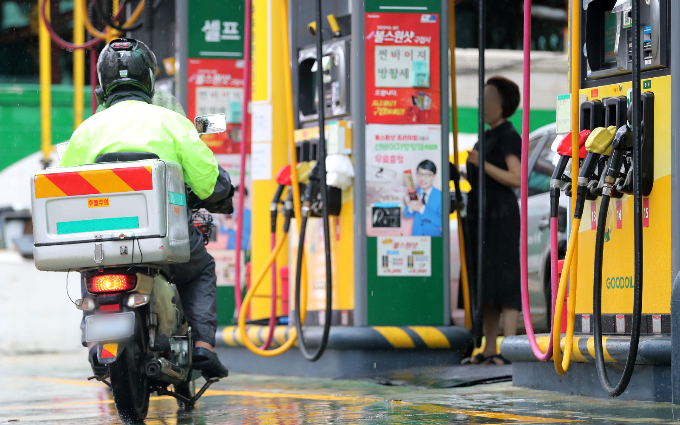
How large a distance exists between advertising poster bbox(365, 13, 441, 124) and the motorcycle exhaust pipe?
8.43ft

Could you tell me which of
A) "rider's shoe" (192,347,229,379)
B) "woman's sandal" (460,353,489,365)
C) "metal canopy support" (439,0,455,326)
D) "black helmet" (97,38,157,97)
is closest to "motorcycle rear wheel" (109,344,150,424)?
"rider's shoe" (192,347,229,379)

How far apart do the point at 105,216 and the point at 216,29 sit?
4.88 metres

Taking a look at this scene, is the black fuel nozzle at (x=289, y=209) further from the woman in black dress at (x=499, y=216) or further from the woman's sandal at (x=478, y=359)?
the woman's sandal at (x=478, y=359)

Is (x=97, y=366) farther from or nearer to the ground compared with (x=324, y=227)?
nearer to the ground

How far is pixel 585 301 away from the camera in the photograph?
5551mm

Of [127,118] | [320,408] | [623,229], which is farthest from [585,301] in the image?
[127,118]

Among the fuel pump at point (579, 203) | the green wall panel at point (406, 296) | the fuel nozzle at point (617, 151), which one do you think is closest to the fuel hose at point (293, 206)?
the green wall panel at point (406, 296)

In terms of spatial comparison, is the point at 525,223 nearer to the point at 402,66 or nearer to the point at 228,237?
the point at 402,66

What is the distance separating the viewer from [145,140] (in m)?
5.02

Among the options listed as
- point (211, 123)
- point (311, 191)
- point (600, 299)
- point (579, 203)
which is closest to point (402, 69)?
point (311, 191)

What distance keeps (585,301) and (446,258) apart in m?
1.83

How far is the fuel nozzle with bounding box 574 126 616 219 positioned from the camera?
4977mm

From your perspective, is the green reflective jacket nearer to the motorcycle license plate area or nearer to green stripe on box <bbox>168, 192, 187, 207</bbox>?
green stripe on box <bbox>168, 192, 187, 207</bbox>

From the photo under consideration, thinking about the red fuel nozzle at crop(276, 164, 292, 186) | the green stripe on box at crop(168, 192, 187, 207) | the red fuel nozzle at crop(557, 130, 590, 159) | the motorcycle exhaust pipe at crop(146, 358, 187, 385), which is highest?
the red fuel nozzle at crop(557, 130, 590, 159)
